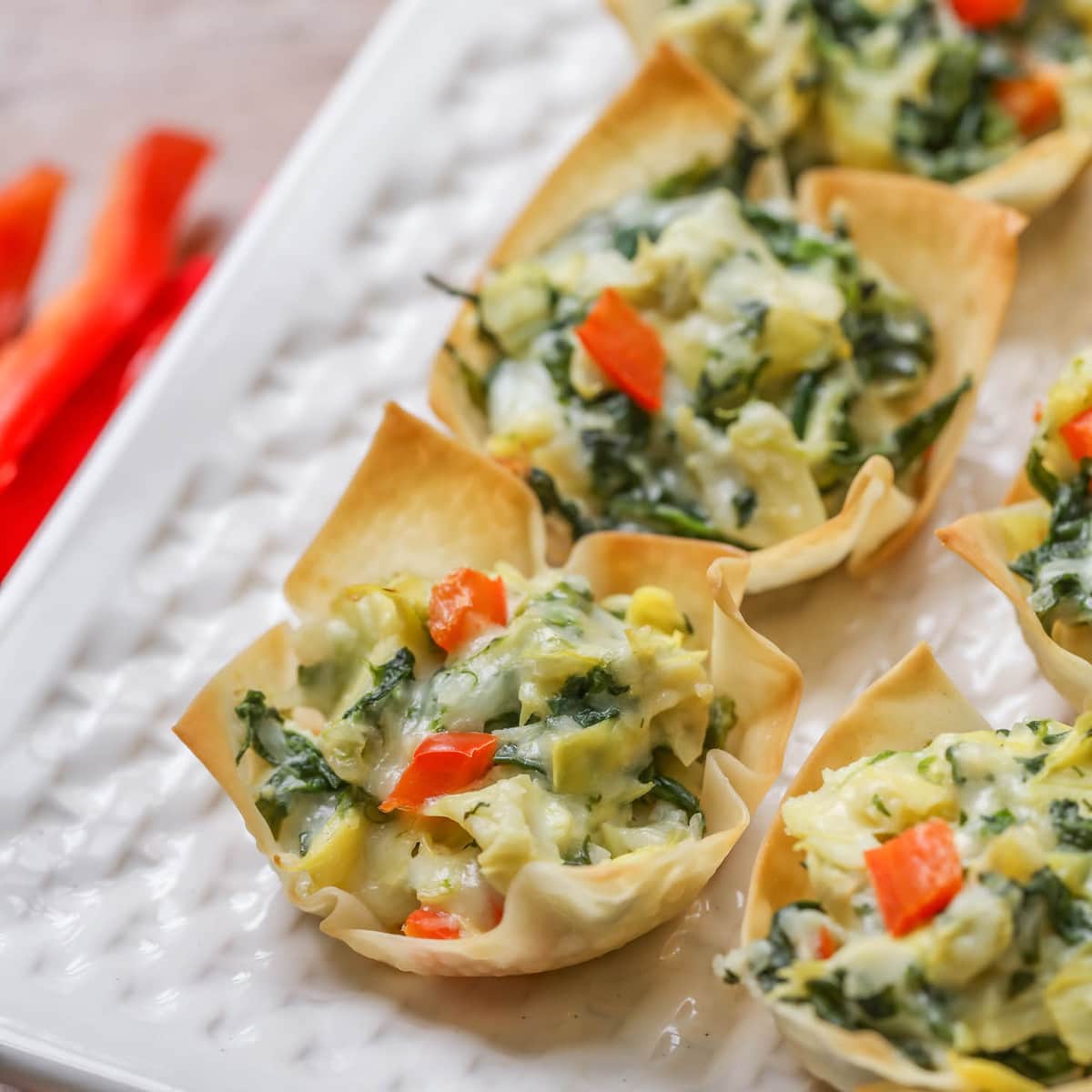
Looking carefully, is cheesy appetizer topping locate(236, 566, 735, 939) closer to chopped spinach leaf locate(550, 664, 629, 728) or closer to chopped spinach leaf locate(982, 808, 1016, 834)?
chopped spinach leaf locate(550, 664, 629, 728)

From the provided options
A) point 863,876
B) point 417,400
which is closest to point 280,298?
point 417,400

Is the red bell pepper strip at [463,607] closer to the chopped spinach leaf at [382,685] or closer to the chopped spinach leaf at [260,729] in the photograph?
the chopped spinach leaf at [382,685]

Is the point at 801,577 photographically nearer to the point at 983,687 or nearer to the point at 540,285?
the point at 983,687

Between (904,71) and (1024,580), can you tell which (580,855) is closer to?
(1024,580)

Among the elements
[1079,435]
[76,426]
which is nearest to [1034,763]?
[1079,435]

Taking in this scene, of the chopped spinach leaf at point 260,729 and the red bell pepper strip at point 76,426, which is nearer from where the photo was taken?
the chopped spinach leaf at point 260,729

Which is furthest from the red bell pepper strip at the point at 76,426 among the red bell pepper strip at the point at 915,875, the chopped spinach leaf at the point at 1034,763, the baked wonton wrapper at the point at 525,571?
the chopped spinach leaf at the point at 1034,763

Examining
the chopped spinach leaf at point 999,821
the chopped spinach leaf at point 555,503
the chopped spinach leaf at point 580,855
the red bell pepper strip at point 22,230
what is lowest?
the chopped spinach leaf at point 999,821
